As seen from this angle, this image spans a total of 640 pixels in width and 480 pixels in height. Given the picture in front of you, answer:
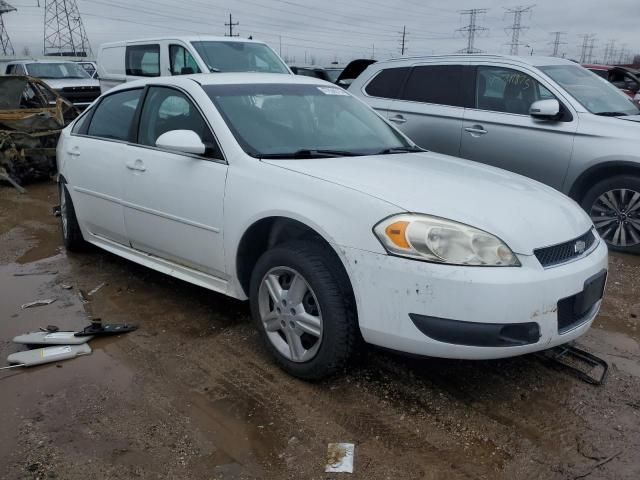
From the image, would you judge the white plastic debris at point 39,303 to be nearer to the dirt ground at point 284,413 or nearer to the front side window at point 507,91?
the dirt ground at point 284,413

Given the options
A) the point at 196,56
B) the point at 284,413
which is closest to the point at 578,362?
the point at 284,413

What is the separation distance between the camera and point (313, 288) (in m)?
2.96

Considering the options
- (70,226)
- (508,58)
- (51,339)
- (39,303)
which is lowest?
(39,303)

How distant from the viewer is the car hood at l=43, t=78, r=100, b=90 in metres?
16.1

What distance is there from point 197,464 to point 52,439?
72 cm

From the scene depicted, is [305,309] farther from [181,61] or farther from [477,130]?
[181,61]

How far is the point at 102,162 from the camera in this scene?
4473mm

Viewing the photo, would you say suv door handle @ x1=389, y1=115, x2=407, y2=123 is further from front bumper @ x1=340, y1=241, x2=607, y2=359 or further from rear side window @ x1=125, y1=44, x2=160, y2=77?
rear side window @ x1=125, y1=44, x2=160, y2=77

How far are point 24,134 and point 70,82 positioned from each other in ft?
27.0

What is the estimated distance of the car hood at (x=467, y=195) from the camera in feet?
9.20

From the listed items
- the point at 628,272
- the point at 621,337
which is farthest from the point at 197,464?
the point at 628,272

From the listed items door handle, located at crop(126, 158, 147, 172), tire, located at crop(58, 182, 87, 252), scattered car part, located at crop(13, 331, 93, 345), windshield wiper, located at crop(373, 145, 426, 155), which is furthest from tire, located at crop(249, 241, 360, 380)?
tire, located at crop(58, 182, 87, 252)

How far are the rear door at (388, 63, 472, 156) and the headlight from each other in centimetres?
391

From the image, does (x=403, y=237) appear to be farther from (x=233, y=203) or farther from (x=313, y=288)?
(x=233, y=203)
